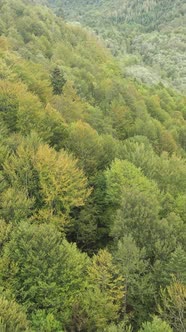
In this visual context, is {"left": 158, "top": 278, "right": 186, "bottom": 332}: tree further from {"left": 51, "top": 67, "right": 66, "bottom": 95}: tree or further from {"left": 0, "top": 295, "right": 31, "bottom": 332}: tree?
{"left": 51, "top": 67, "right": 66, "bottom": 95}: tree

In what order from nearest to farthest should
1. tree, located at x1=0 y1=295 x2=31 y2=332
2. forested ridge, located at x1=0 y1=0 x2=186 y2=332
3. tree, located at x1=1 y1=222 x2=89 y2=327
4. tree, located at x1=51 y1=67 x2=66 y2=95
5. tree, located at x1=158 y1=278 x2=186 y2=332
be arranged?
tree, located at x1=0 y1=295 x2=31 y2=332
tree, located at x1=158 y1=278 x2=186 y2=332
tree, located at x1=1 y1=222 x2=89 y2=327
forested ridge, located at x1=0 y1=0 x2=186 y2=332
tree, located at x1=51 y1=67 x2=66 y2=95

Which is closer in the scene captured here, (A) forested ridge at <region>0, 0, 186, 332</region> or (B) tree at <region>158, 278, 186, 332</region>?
(B) tree at <region>158, 278, 186, 332</region>

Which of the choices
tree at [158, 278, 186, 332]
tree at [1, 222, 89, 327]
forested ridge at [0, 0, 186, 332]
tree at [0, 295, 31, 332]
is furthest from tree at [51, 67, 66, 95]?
tree at [0, 295, 31, 332]

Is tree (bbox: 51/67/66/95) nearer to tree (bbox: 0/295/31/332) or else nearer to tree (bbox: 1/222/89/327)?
tree (bbox: 1/222/89/327)

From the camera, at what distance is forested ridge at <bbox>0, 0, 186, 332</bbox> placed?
42.4 metres

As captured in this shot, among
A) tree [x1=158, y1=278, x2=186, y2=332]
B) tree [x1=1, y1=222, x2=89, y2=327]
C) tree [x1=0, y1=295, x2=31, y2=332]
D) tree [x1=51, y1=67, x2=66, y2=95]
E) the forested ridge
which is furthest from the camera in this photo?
tree [x1=51, y1=67, x2=66, y2=95]

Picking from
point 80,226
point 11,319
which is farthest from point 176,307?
point 80,226

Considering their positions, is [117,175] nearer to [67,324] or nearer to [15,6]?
[67,324]

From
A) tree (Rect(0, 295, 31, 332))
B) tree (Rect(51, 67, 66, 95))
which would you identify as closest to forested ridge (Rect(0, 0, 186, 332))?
tree (Rect(0, 295, 31, 332))

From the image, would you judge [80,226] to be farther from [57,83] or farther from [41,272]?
[57,83]

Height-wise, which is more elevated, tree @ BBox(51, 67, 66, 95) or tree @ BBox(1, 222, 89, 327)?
tree @ BBox(1, 222, 89, 327)

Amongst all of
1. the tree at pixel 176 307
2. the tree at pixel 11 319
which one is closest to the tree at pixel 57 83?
the tree at pixel 176 307

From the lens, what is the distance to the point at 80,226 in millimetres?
56906

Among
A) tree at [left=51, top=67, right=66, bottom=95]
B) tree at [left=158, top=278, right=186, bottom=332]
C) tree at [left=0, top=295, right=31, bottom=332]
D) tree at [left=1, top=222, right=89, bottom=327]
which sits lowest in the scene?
tree at [left=51, top=67, right=66, bottom=95]
